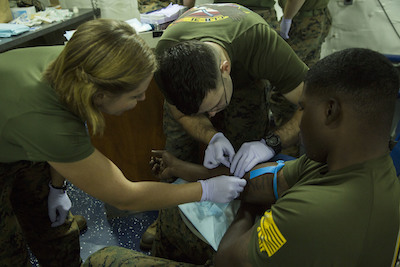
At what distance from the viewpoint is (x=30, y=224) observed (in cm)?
156

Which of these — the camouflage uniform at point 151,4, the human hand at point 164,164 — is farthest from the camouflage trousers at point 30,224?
the camouflage uniform at point 151,4

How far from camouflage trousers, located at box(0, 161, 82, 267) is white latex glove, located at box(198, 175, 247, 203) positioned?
29.1 inches

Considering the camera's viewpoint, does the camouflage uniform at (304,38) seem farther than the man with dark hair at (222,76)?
Yes

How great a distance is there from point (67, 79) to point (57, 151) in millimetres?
218

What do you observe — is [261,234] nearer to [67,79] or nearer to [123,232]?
[67,79]

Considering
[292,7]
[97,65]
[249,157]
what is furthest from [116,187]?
[292,7]

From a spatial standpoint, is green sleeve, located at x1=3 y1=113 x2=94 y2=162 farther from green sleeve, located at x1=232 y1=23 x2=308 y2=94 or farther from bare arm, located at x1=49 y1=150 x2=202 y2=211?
green sleeve, located at x1=232 y1=23 x2=308 y2=94

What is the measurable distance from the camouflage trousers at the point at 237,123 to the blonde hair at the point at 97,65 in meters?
0.90

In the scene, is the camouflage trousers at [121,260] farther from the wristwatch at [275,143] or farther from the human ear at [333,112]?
the wristwatch at [275,143]

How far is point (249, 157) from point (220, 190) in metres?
0.27

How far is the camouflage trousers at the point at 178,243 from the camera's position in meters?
1.42

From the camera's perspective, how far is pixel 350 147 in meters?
0.84

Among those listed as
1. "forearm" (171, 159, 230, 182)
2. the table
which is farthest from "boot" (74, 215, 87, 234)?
the table

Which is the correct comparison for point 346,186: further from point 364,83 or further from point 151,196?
point 151,196
